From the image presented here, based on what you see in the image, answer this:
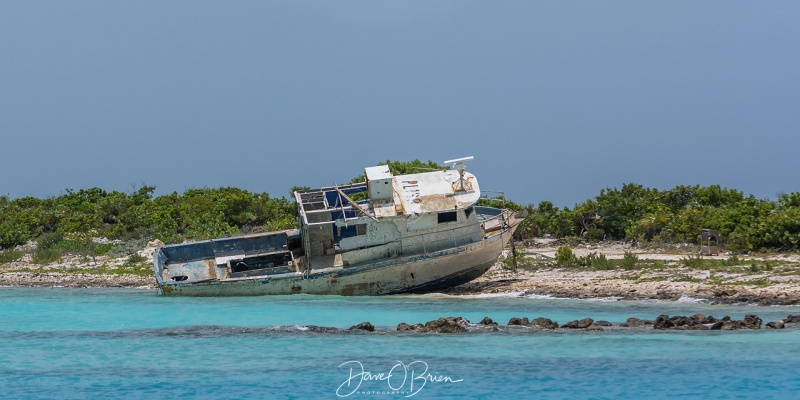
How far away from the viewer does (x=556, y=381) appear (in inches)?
602

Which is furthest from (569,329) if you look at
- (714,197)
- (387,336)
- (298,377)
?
(714,197)

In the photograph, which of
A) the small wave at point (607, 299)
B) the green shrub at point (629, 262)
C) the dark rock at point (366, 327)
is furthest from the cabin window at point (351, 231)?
the green shrub at point (629, 262)

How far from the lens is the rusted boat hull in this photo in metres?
27.0

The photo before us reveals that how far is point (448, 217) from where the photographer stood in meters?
27.3

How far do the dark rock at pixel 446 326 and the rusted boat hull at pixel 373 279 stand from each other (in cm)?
685

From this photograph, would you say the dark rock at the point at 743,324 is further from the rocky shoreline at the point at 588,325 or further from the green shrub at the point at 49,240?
the green shrub at the point at 49,240

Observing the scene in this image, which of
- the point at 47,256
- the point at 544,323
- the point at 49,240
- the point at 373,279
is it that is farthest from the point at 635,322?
the point at 49,240

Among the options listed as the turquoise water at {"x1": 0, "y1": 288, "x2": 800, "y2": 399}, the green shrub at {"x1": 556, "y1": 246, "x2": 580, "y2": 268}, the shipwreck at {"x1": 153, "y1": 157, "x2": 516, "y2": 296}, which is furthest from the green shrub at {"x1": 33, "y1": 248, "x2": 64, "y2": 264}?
the green shrub at {"x1": 556, "y1": 246, "x2": 580, "y2": 268}

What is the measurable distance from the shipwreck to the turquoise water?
3.14 metres

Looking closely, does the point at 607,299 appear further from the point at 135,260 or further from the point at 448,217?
the point at 135,260

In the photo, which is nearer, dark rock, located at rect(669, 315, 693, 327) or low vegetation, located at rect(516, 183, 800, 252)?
dark rock, located at rect(669, 315, 693, 327)

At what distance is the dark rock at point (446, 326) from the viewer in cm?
1961

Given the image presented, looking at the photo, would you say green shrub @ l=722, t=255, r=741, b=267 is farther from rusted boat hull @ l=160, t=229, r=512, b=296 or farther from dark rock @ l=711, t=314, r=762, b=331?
dark rock @ l=711, t=314, r=762, b=331

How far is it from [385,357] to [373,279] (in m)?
9.92
